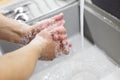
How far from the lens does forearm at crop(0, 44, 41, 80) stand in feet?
1.94

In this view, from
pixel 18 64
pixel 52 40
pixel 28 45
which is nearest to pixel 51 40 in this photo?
pixel 52 40

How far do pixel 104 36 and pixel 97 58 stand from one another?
0.13m

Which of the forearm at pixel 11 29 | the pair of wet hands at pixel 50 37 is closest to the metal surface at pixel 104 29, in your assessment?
the pair of wet hands at pixel 50 37

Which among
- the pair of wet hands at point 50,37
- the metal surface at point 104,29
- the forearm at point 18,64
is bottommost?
the metal surface at point 104,29

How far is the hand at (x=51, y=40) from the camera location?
783mm

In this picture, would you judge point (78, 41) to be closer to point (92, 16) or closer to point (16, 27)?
point (92, 16)

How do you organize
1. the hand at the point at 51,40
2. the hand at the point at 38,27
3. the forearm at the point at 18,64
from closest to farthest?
1. the forearm at the point at 18,64
2. the hand at the point at 51,40
3. the hand at the point at 38,27

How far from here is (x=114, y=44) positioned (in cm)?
101

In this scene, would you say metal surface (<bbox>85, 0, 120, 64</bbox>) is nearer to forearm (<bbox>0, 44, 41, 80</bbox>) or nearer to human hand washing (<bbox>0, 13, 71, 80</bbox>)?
human hand washing (<bbox>0, 13, 71, 80</bbox>)

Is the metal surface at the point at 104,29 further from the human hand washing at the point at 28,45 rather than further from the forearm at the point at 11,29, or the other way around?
the forearm at the point at 11,29

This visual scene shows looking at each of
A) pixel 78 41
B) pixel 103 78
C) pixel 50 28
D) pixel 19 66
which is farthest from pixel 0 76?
pixel 78 41

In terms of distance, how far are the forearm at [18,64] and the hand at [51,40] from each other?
0.25ft

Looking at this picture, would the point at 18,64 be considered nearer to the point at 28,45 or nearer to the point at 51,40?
the point at 28,45

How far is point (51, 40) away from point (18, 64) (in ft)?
0.77
